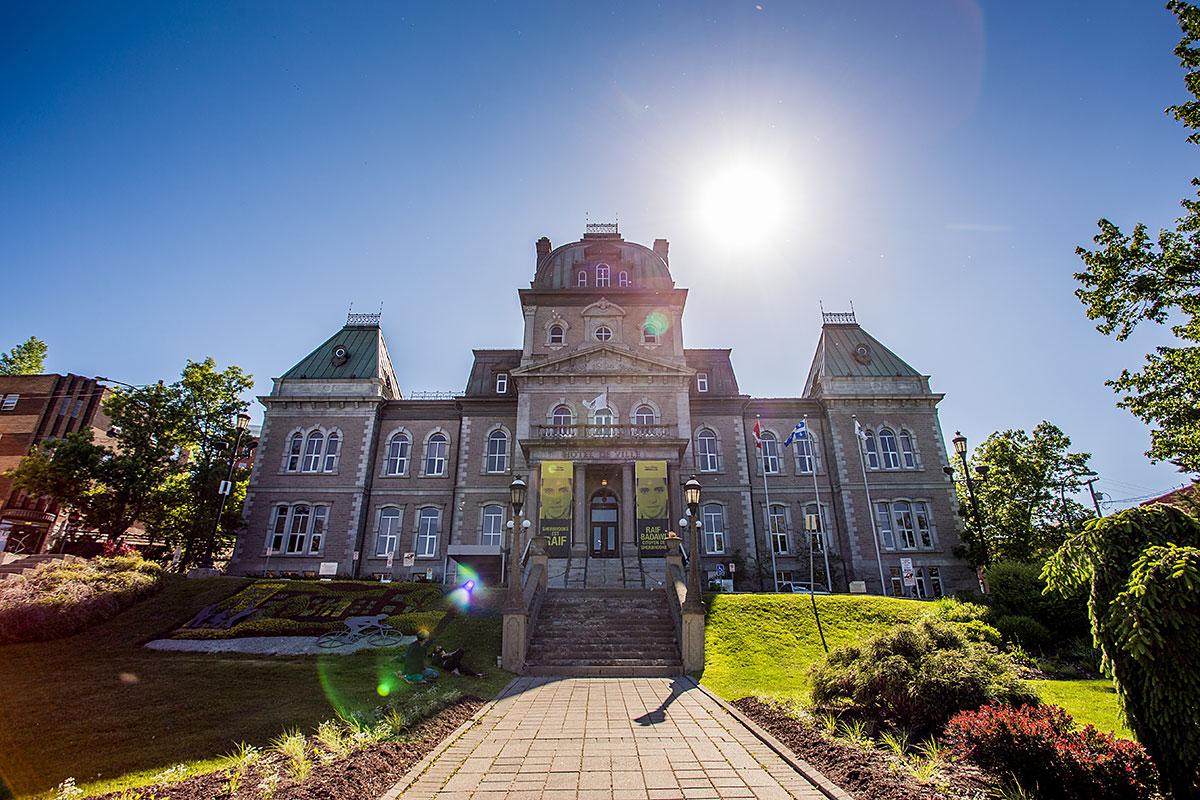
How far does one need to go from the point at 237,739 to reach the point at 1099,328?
21868 millimetres

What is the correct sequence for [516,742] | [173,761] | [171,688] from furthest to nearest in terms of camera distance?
1. [171,688]
2. [516,742]
3. [173,761]

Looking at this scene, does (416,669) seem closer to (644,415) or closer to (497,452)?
(644,415)

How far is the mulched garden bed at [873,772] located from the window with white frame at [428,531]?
25.6 m

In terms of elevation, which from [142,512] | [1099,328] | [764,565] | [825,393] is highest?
[825,393]

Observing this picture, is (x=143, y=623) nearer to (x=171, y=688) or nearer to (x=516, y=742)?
(x=171, y=688)

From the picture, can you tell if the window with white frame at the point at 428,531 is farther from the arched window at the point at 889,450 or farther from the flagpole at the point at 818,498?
the arched window at the point at 889,450

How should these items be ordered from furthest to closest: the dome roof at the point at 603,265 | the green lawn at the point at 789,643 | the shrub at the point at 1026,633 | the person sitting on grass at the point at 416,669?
the dome roof at the point at 603,265, the shrub at the point at 1026,633, the person sitting on grass at the point at 416,669, the green lawn at the point at 789,643

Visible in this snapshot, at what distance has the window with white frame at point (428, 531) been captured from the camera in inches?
1209

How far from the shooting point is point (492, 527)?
30844mm

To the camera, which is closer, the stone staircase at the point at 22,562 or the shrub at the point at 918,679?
the shrub at the point at 918,679

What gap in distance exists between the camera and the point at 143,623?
18.0 m

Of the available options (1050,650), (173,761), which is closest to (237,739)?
(173,761)

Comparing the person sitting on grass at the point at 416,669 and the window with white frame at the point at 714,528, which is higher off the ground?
the window with white frame at the point at 714,528

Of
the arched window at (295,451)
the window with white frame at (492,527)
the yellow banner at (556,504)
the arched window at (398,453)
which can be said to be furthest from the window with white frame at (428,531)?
the yellow banner at (556,504)
